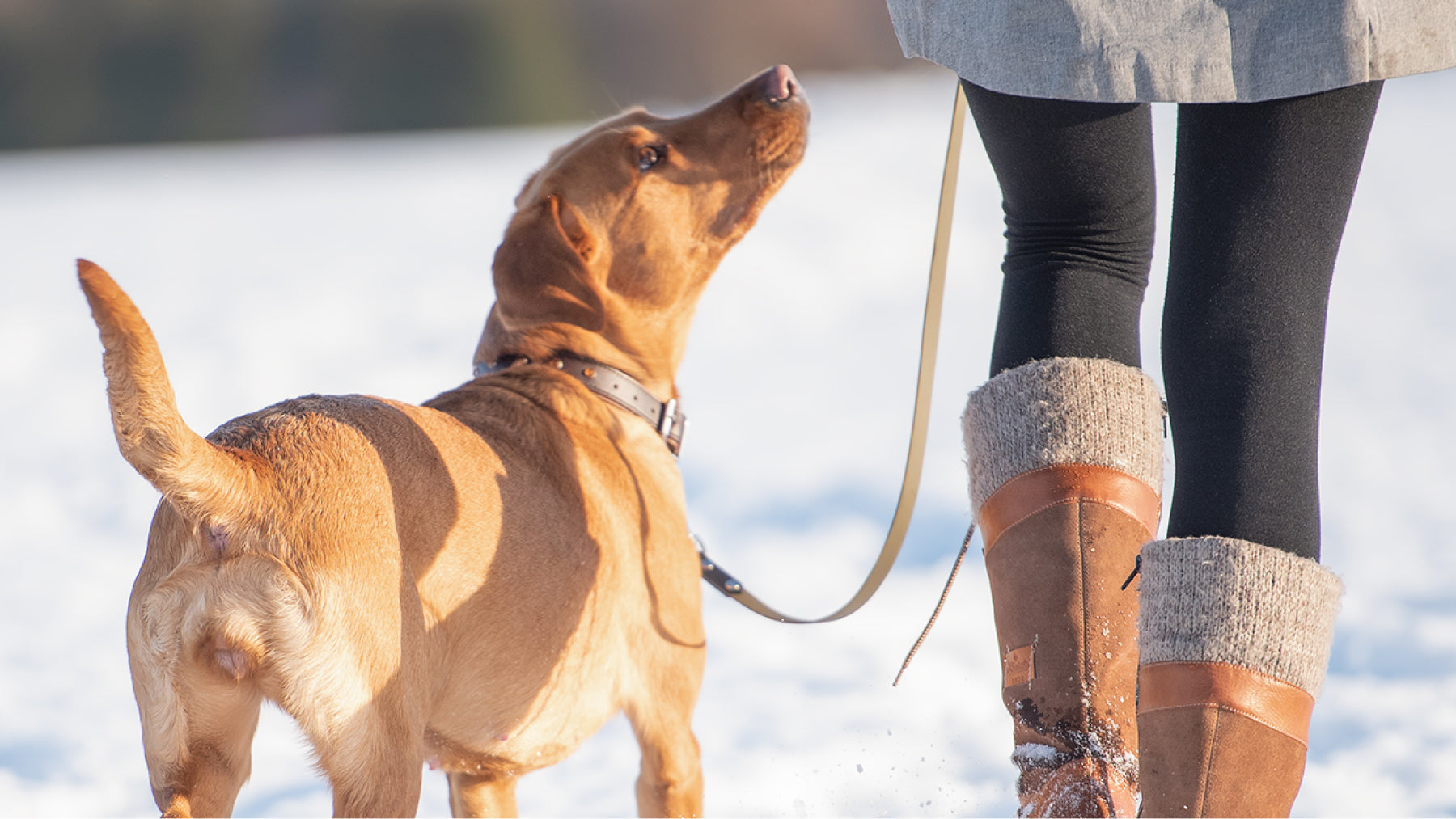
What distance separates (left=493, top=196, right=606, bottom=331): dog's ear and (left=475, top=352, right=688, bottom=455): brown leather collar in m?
0.08

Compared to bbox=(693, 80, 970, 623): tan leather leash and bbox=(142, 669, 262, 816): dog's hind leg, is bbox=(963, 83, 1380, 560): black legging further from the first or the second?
bbox=(142, 669, 262, 816): dog's hind leg

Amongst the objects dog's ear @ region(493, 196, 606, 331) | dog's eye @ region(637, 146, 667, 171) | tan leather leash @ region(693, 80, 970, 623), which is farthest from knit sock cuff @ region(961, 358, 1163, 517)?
dog's eye @ region(637, 146, 667, 171)

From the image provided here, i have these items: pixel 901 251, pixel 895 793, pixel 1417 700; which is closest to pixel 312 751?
pixel 895 793

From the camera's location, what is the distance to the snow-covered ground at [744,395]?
2.10 m

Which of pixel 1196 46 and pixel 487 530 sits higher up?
pixel 1196 46

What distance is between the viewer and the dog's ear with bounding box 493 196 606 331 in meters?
1.92

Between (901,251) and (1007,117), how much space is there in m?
4.07

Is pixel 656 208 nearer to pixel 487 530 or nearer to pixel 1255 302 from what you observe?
pixel 487 530

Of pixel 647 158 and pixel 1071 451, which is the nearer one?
pixel 1071 451

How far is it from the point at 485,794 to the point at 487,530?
609 millimetres

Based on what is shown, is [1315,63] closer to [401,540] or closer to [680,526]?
[401,540]

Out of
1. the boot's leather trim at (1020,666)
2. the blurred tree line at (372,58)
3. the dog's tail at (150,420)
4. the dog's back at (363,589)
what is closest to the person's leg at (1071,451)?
the boot's leather trim at (1020,666)

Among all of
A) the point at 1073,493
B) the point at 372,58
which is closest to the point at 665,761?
the point at 1073,493

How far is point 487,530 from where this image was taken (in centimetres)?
153
